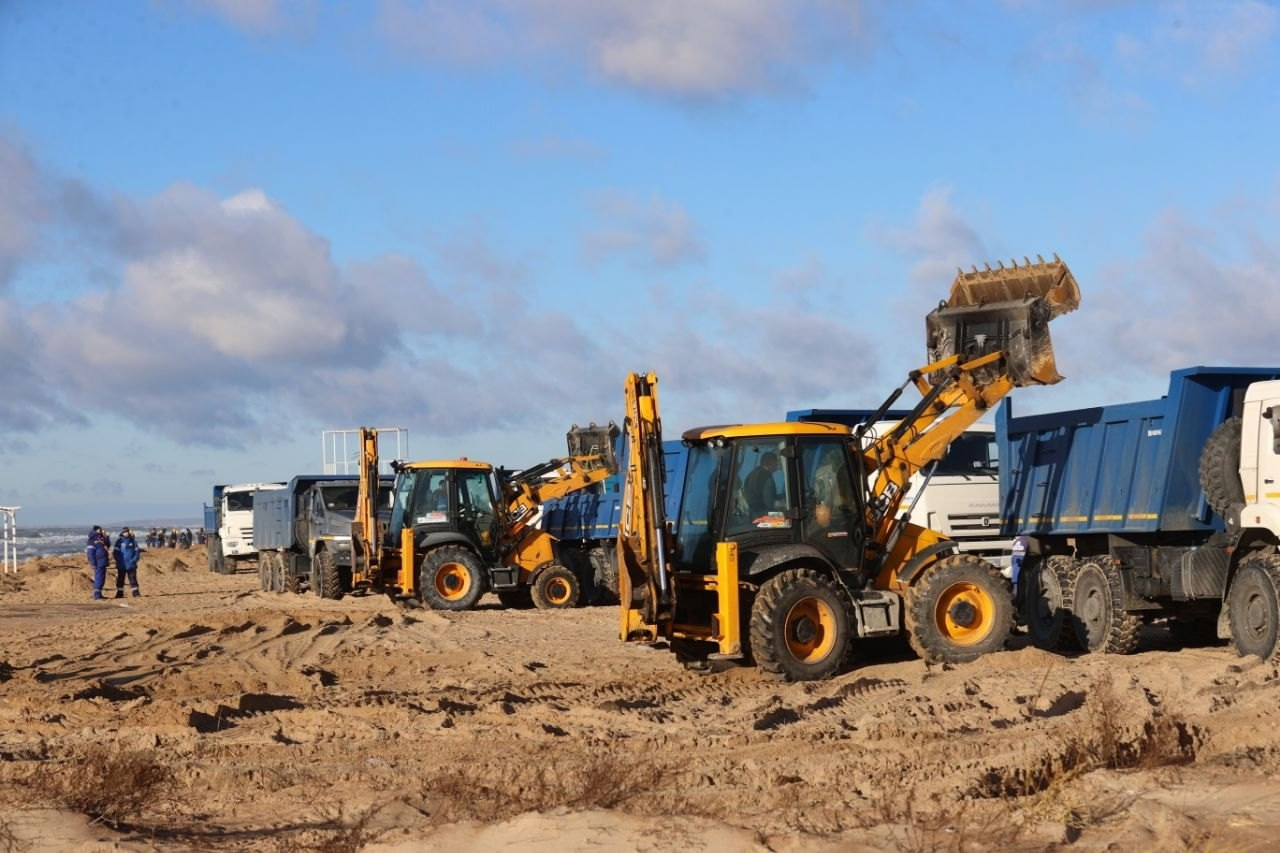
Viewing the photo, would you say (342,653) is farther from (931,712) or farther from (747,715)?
(931,712)

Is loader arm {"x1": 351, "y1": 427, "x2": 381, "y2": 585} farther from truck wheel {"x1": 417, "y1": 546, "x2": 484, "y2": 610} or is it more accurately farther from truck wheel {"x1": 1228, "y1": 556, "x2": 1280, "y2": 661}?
truck wheel {"x1": 1228, "y1": 556, "x2": 1280, "y2": 661}

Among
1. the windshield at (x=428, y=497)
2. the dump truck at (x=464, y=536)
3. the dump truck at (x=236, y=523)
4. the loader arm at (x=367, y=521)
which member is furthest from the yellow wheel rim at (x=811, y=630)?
the dump truck at (x=236, y=523)

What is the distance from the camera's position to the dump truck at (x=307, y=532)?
26.6 m

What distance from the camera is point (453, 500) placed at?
78.4 ft

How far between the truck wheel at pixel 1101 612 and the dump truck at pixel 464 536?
400 inches

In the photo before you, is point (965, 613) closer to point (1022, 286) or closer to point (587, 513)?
point (1022, 286)

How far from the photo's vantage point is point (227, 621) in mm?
20828

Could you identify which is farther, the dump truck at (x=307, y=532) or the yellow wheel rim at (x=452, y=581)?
the dump truck at (x=307, y=532)

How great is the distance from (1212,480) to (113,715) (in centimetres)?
926

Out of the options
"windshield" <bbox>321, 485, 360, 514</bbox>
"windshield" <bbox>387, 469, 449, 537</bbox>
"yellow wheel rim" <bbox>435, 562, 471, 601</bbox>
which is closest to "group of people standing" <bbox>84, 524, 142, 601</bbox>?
"windshield" <bbox>321, 485, 360, 514</bbox>

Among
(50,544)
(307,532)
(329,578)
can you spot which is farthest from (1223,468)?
(50,544)

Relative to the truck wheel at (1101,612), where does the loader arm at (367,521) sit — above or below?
above

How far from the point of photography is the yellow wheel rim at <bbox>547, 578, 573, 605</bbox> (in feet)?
77.7

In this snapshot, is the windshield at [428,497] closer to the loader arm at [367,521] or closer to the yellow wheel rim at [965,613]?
the loader arm at [367,521]
